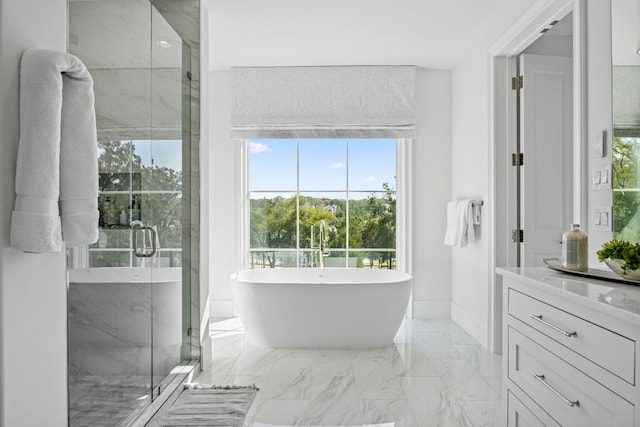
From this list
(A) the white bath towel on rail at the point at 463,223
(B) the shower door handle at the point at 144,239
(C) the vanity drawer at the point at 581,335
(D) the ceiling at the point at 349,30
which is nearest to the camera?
(C) the vanity drawer at the point at 581,335

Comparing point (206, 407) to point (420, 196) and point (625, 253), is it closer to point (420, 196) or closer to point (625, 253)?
point (625, 253)

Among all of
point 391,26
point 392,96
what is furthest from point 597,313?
point 392,96

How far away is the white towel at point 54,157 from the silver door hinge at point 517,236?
10.3 ft

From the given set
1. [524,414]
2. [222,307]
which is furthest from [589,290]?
[222,307]

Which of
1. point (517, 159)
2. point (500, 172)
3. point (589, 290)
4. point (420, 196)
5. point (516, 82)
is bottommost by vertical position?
point (589, 290)

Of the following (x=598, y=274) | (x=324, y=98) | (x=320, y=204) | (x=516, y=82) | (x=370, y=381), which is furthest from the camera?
(x=320, y=204)

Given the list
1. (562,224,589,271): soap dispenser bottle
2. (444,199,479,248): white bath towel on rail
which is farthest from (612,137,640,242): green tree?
(444,199,479,248): white bath towel on rail

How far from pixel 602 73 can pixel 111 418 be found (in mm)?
2927

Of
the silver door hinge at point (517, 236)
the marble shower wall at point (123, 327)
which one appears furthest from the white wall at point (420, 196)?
the marble shower wall at point (123, 327)

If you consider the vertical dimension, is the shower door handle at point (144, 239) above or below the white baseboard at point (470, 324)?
above

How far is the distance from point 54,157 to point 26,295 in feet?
1.41

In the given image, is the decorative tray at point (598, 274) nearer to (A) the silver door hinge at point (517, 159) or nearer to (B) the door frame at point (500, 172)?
(B) the door frame at point (500, 172)

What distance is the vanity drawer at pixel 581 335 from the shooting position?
1.22 meters

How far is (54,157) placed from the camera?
4.55 feet
